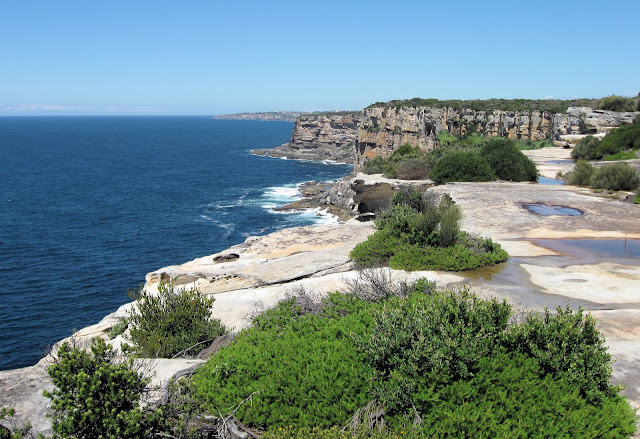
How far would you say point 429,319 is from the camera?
22.5 ft

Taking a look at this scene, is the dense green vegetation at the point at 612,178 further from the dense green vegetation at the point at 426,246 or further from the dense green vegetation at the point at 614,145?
the dense green vegetation at the point at 426,246

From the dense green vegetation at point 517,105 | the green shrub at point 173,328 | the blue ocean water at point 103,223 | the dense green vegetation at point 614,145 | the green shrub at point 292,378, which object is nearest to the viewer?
the green shrub at point 292,378

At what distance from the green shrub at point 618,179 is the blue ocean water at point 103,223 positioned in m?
25.1

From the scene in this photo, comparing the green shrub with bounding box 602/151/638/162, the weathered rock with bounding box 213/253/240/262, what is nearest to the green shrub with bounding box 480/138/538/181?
the green shrub with bounding box 602/151/638/162

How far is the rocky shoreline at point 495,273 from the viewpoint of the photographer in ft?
26.1

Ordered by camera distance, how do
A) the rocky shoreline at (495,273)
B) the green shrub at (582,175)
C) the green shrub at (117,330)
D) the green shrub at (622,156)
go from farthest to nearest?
the green shrub at (622,156), the green shrub at (582,175), the green shrub at (117,330), the rocky shoreline at (495,273)

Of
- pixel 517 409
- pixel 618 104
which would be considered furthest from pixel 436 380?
pixel 618 104

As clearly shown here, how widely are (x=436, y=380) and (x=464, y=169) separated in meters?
24.2

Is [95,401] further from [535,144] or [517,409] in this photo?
[535,144]

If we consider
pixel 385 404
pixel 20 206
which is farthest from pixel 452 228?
pixel 20 206

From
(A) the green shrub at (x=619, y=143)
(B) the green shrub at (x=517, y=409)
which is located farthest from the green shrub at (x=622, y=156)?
(B) the green shrub at (x=517, y=409)

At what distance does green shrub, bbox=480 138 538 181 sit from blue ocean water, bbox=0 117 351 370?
20.5 meters

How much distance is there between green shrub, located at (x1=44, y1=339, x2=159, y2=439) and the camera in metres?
5.61

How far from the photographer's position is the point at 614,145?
34000 mm
